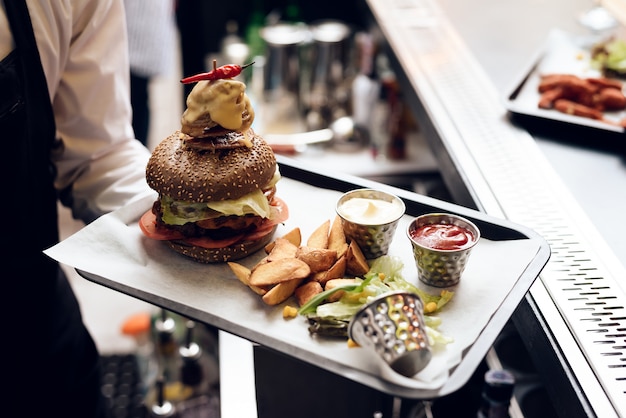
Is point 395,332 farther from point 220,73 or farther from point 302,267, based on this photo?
point 220,73

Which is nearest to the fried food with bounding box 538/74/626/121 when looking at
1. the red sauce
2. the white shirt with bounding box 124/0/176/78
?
the red sauce

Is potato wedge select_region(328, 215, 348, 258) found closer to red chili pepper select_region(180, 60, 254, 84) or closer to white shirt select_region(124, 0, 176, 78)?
red chili pepper select_region(180, 60, 254, 84)

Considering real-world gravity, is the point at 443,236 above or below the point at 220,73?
below

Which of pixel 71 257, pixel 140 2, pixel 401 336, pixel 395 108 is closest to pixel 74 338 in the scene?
pixel 71 257

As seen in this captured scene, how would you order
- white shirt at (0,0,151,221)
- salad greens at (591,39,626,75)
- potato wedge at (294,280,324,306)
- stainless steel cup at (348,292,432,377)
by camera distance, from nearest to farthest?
stainless steel cup at (348,292,432,377) → potato wedge at (294,280,324,306) → white shirt at (0,0,151,221) → salad greens at (591,39,626,75)

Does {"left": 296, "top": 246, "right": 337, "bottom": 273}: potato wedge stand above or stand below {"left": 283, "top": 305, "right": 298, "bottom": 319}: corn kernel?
above

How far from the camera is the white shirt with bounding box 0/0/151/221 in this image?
5.51 feet

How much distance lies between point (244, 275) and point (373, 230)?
0.29 m

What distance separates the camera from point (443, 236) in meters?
1.48

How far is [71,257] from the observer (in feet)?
4.87

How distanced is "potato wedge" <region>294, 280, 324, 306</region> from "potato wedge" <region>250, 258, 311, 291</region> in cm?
2

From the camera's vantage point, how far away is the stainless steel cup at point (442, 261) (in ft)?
4.63

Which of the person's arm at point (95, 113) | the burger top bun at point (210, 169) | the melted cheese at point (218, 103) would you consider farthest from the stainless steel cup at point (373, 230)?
the person's arm at point (95, 113)

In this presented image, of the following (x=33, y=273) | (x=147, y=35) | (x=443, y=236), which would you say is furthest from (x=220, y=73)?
(x=147, y=35)
